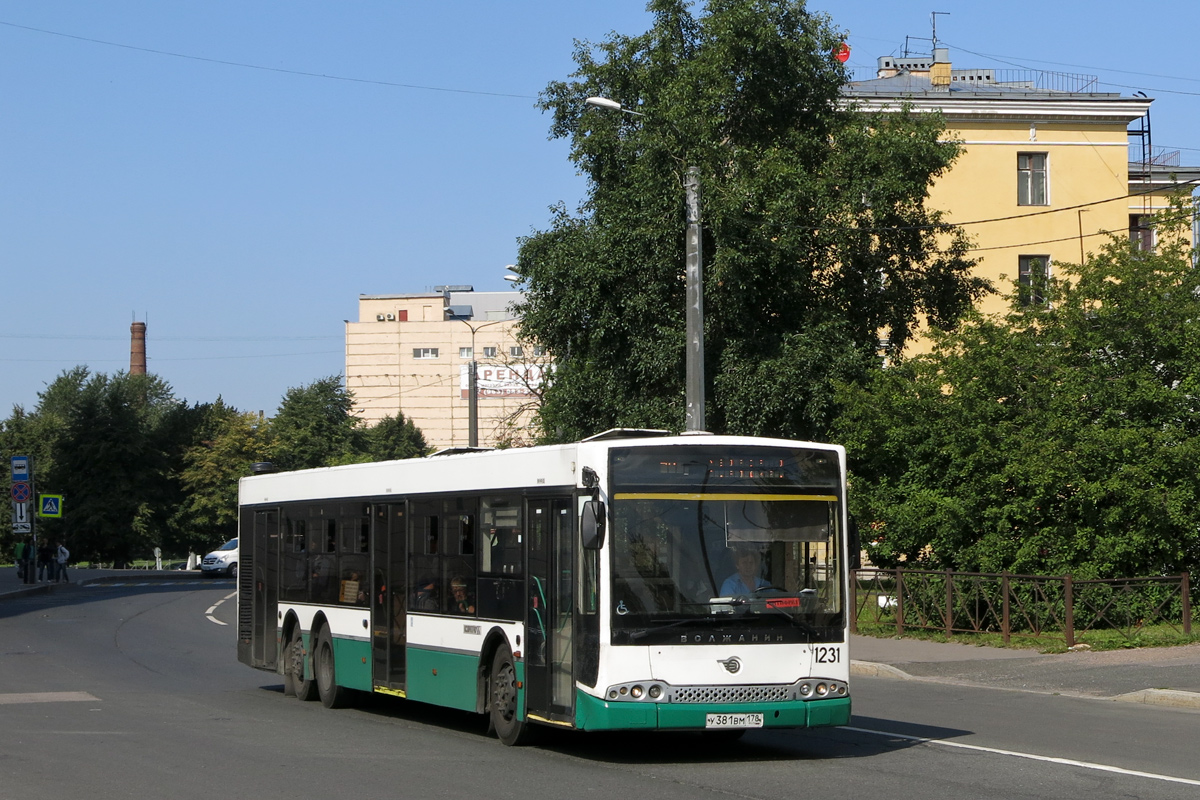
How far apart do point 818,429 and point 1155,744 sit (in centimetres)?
1701

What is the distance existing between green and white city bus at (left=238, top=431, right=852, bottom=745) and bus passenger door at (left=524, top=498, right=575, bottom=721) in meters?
0.02

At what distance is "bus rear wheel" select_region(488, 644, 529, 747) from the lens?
1210 cm

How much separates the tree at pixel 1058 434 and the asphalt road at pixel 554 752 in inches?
231

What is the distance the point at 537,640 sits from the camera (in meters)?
11.7

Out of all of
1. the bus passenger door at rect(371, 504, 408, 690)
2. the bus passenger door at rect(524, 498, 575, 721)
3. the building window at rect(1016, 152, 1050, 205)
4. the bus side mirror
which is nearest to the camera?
the bus side mirror

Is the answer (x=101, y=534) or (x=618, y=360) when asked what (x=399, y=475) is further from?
(x=101, y=534)

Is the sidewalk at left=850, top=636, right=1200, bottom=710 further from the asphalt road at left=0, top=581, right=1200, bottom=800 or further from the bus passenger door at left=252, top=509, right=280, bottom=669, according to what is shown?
the bus passenger door at left=252, top=509, right=280, bottom=669

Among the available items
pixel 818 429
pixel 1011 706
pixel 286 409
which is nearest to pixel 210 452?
pixel 286 409

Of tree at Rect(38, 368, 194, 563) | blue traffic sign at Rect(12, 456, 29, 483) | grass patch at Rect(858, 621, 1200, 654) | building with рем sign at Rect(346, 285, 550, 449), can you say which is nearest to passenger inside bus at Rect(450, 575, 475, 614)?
grass patch at Rect(858, 621, 1200, 654)

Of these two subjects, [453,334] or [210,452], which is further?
[453,334]

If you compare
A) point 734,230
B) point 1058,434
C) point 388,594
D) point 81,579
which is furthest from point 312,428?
point 388,594

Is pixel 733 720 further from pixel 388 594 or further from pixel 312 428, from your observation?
pixel 312 428

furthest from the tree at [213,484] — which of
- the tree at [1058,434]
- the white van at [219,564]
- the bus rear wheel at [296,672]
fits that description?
the bus rear wheel at [296,672]

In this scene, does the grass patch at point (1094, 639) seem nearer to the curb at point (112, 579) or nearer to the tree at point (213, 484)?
the curb at point (112, 579)
